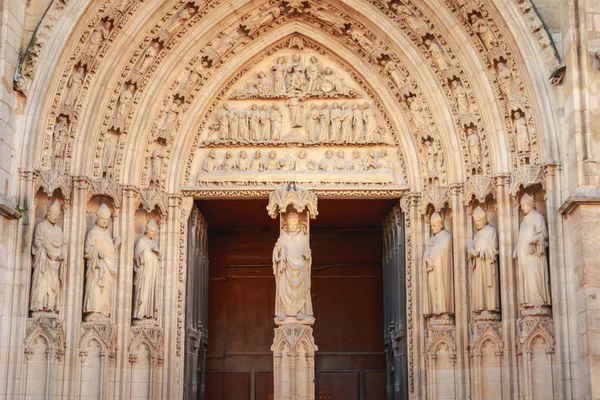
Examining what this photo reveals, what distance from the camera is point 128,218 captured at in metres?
12.7

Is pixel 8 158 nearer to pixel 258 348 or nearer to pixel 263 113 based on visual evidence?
pixel 263 113

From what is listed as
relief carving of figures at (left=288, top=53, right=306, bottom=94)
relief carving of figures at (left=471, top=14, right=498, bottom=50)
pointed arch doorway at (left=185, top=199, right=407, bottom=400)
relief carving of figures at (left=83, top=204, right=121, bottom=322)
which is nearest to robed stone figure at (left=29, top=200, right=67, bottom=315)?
relief carving of figures at (left=83, top=204, right=121, bottom=322)

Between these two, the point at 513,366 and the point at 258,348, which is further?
the point at 258,348

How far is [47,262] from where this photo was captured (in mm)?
11688

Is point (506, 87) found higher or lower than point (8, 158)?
higher

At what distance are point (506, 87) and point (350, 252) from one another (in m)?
4.89

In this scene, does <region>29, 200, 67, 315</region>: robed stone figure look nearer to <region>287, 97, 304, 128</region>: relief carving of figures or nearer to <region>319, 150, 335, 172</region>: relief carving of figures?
<region>287, 97, 304, 128</region>: relief carving of figures

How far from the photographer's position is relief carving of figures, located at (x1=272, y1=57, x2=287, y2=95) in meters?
13.7

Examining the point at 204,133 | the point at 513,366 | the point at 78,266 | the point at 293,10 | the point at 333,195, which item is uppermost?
the point at 293,10

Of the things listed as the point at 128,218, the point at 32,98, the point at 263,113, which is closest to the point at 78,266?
the point at 128,218

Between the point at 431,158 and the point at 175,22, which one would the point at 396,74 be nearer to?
the point at 431,158

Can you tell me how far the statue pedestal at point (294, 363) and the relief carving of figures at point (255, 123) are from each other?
2731 mm

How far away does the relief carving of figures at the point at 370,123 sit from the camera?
13562 mm

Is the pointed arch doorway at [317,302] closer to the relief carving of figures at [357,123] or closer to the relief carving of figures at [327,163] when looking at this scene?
the relief carving of figures at [327,163]
